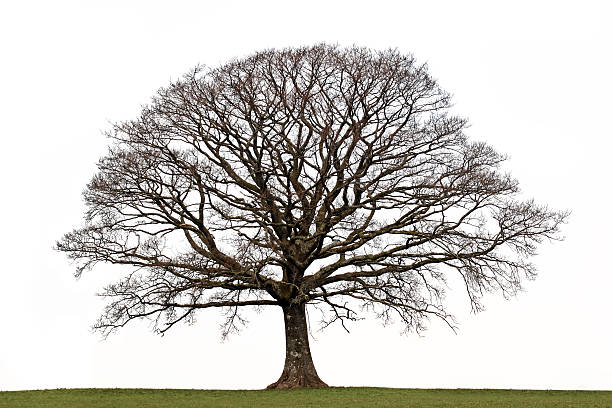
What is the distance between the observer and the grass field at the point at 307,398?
2353cm

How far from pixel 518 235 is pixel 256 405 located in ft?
32.9

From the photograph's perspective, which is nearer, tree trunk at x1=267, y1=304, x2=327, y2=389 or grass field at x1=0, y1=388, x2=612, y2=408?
grass field at x1=0, y1=388, x2=612, y2=408

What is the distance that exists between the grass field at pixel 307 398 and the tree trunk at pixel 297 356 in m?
0.88

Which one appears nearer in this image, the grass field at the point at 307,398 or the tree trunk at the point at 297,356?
the grass field at the point at 307,398

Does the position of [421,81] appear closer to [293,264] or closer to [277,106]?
[277,106]

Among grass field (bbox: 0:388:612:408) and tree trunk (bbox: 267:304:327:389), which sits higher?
tree trunk (bbox: 267:304:327:389)

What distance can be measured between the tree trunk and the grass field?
88 centimetres

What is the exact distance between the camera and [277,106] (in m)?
28.0

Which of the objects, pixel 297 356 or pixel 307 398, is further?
pixel 297 356

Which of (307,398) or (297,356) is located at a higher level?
(297,356)

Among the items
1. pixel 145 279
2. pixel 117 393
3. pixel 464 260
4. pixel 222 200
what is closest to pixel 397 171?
pixel 464 260

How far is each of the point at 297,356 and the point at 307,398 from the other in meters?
3.08

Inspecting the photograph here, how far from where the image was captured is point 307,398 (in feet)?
80.3

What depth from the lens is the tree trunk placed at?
2727cm
